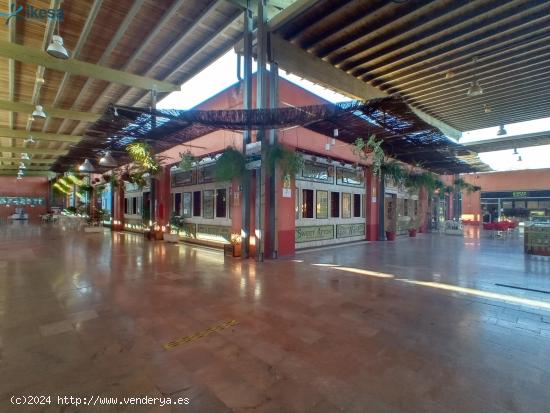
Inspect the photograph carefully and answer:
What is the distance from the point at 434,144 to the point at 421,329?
7.08 metres

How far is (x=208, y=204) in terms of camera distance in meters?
9.55

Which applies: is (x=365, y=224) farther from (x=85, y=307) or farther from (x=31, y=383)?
(x=31, y=383)

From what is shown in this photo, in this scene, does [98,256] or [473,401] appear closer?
[473,401]

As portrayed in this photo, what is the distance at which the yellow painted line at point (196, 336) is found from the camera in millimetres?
2595

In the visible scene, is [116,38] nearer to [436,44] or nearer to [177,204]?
[177,204]

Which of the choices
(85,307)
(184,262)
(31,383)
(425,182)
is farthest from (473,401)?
(425,182)

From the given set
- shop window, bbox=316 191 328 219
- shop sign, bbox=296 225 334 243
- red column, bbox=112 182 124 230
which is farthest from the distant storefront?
red column, bbox=112 182 124 230

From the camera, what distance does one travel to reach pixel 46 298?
3906 mm

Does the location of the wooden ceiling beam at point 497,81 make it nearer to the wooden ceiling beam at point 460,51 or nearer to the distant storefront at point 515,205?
the wooden ceiling beam at point 460,51

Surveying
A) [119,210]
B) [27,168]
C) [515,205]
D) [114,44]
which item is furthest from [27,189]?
[515,205]

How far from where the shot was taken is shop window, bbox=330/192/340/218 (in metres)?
9.59

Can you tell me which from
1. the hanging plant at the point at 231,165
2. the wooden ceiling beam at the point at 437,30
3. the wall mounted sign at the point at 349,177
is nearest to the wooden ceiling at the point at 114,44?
the hanging plant at the point at 231,165

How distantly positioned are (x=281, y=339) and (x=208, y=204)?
291 inches

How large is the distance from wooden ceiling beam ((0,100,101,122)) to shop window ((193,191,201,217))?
18.4 feet
